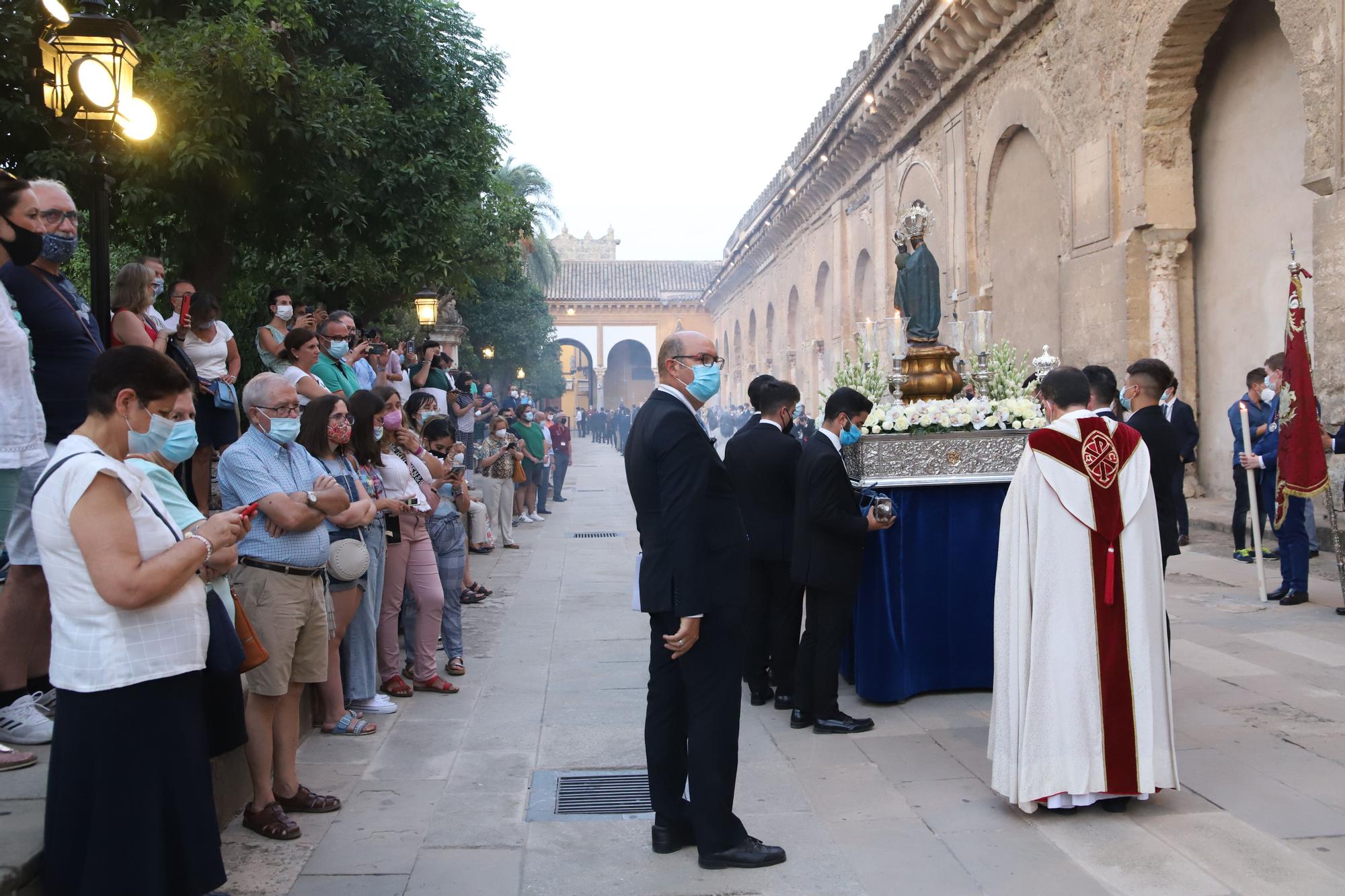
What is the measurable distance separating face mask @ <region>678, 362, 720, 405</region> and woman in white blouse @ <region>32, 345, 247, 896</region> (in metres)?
1.77

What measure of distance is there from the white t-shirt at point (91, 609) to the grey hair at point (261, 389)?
51.4 inches

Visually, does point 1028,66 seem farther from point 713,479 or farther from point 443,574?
point 713,479

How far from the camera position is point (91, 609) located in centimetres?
299

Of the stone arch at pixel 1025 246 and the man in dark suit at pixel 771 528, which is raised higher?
the stone arch at pixel 1025 246

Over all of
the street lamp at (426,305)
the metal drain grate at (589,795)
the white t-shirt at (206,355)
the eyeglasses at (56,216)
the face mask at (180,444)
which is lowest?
the metal drain grate at (589,795)

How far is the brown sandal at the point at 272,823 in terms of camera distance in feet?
13.8

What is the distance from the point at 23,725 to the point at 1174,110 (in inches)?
497

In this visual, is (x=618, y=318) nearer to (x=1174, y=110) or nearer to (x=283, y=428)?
(x=1174, y=110)

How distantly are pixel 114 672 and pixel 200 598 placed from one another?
32 cm

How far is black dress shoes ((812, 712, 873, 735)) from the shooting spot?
5.59m

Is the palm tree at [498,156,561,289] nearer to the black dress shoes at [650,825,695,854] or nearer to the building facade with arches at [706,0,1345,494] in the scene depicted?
the building facade with arches at [706,0,1345,494]

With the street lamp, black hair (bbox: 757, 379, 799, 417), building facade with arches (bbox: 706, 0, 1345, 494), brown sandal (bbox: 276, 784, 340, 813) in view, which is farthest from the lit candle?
the street lamp

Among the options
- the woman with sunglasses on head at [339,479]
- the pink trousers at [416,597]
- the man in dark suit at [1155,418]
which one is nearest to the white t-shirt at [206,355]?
the pink trousers at [416,597]

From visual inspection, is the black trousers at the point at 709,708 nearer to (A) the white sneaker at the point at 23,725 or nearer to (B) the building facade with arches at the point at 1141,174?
(A) the white sneaker at the point at 23,725
